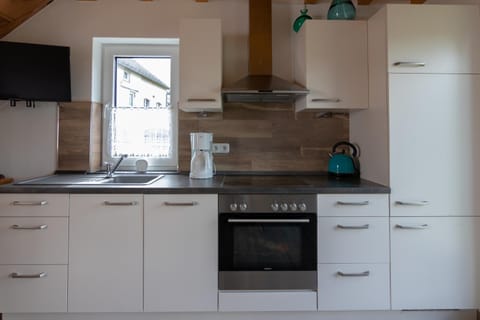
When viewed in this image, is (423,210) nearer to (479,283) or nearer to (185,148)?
(479,283)

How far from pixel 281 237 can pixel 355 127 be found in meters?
1.08

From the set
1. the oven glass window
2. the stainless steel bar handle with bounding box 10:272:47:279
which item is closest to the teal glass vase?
the oven glass window

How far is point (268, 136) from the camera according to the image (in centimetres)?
235

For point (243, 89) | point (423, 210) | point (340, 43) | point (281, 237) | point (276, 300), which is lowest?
point (276, 300)

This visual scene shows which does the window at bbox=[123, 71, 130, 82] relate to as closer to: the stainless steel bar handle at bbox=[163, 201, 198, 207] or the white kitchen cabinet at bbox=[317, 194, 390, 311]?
the stainless steel bar handle at bbox=[163, 201, 198, 207]

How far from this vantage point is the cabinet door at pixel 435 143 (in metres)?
1.73

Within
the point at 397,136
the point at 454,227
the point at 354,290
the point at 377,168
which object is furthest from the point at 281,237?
the point at 454,227

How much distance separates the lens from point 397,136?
1.73 metres

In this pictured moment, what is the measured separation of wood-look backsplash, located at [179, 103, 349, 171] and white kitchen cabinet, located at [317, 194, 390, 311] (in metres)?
0.67

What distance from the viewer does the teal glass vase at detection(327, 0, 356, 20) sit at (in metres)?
2.05

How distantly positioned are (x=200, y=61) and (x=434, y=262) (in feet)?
6.27

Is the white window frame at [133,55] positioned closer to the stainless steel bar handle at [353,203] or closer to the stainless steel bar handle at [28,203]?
the stainless steel bar handle at [28,203]

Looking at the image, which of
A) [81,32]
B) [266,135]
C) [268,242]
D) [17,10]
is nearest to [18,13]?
[17,10]

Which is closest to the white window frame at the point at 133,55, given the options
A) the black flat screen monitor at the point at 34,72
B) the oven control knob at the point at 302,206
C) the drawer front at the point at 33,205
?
the black flat screen monitor at the point at 34,72
